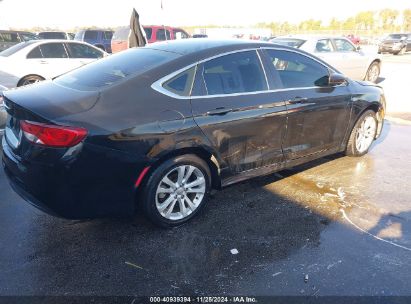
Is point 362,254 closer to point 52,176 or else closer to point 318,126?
point 318,126

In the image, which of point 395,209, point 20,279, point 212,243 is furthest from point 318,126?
point 20,279

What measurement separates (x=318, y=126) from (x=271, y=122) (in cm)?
84

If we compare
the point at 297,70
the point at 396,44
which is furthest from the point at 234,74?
the point at 396,44

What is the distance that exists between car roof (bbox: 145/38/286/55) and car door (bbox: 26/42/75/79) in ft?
19.7

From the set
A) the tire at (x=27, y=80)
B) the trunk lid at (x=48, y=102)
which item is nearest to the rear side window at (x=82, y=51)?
the tire at (x=27, y=80)

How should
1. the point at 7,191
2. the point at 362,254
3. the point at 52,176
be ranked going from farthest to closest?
the point at 7,191, the point at 362,254, the point at 52,176

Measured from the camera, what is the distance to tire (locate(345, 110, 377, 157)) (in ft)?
16.3

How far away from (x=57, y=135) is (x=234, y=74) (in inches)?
70.5

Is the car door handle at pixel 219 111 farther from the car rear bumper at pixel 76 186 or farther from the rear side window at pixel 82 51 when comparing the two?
the rear side window at pixel 82 51

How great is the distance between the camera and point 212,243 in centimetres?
316

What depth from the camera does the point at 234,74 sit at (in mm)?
3600

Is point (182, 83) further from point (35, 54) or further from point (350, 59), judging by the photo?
point (350, 59)

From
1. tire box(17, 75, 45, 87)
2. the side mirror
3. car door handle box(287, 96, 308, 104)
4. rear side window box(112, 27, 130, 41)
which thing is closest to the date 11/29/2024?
car door handle box(287, 96, 308, 104)

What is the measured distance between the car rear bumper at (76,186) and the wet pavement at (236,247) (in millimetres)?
386
